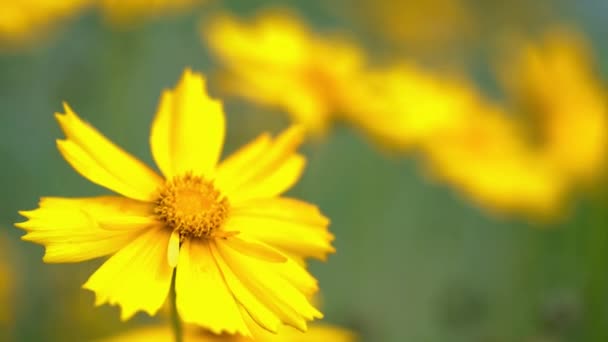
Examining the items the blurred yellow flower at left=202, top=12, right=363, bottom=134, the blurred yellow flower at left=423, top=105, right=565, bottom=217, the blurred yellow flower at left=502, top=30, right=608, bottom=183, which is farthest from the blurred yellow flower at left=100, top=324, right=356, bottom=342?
the blurred yellow flower at left=502, top=30, right=608, bottom=183

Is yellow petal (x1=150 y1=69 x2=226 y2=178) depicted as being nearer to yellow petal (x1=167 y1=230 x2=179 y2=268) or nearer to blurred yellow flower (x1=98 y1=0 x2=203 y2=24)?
yellow petal (x1=167 y1=230 x2=179 y2=268)

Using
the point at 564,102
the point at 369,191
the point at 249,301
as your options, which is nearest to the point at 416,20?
the point at 369,191

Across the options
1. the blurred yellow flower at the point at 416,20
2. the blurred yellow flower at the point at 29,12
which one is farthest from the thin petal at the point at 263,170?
the blurred yellow flower at the point at 416,20

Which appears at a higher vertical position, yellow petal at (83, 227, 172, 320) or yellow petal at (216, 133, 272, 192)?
yellow petal at (216, 133, 272, 192)

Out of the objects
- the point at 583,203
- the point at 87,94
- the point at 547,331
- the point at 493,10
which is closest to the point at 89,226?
the point at 547,331


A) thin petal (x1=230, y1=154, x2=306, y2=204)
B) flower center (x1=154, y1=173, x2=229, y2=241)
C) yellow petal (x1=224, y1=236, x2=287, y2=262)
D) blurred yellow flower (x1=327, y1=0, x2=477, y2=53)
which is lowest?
yellow petal (x1=224, y1=236, x2=287, y2=262)

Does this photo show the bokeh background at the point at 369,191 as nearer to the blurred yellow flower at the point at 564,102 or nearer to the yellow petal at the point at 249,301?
the blurred yellow flower at the point at 564,102

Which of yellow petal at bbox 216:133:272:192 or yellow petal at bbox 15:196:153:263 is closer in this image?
yellow petal at bbox 15:196:153:263
